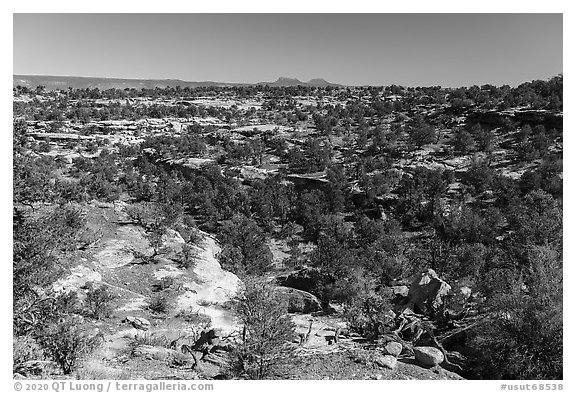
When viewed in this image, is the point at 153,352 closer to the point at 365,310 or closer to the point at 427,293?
the point at 365,310

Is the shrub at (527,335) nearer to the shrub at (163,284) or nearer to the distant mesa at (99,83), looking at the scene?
the shrub at (163,284)

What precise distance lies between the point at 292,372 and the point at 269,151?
1225 inches

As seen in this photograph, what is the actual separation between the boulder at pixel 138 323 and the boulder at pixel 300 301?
5.60m

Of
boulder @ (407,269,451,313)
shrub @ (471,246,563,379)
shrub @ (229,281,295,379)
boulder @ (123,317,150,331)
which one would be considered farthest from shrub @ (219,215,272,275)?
shrub @ (471,246,563,379)

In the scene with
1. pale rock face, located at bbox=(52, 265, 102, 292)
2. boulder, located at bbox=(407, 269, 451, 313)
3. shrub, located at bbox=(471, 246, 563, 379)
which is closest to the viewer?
shrub, located at bbox=(471, 246, 563, 379)

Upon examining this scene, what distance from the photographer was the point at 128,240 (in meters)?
17.6

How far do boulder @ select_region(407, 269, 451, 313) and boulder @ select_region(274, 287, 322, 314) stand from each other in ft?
13.6

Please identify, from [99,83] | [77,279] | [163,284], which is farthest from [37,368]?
[99,83]

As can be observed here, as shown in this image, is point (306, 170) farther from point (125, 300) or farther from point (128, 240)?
point (125, 300)

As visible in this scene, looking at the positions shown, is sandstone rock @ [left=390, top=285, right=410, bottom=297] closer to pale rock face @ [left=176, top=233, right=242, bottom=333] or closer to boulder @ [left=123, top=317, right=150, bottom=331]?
pale rock face @ [left=176, top=233, right=242, bottom=333]

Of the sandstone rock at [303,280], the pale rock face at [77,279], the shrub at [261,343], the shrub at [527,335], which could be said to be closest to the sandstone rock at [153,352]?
the shrub at [261,343]

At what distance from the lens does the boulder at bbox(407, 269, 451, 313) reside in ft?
49.8

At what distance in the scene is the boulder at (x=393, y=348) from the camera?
1017 centimetres

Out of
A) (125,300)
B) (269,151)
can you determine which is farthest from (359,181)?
(125,300)
